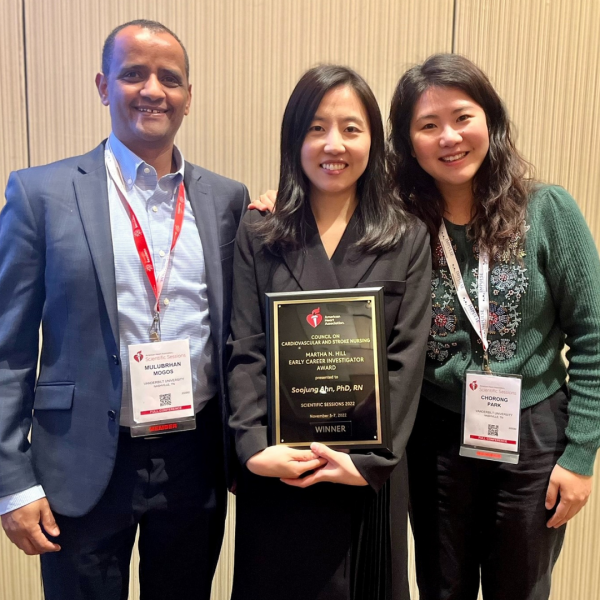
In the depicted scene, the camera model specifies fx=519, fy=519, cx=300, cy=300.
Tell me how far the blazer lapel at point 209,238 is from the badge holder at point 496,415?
0.75 meters

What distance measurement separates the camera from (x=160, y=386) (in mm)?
1412

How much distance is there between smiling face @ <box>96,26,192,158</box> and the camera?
4.81ft

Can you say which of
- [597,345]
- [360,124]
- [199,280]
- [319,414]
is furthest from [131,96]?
[597,345]

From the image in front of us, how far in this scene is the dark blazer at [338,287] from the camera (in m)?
1.30

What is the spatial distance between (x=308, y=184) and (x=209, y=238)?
34 cm

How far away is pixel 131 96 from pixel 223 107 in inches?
31.4

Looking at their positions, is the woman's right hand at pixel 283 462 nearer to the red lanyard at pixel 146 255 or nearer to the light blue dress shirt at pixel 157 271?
the light blue dress shirt at pixel 157 271

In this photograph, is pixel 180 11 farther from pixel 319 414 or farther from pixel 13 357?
pixel 319 414

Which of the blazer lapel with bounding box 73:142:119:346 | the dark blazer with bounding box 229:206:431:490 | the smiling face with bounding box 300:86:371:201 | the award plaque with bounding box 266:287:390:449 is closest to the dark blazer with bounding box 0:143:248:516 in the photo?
the blazer lapel with bounding box 73:142:119:346

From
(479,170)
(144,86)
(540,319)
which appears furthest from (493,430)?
(144,86)

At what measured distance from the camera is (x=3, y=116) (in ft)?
7.35

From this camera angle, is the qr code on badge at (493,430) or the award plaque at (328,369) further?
the qr code on badge at (493,430)

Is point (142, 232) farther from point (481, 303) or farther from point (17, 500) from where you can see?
point (481, 303)

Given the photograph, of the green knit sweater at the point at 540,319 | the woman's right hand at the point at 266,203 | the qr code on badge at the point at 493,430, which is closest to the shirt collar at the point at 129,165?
the woman's right hand at the point at 266,203
